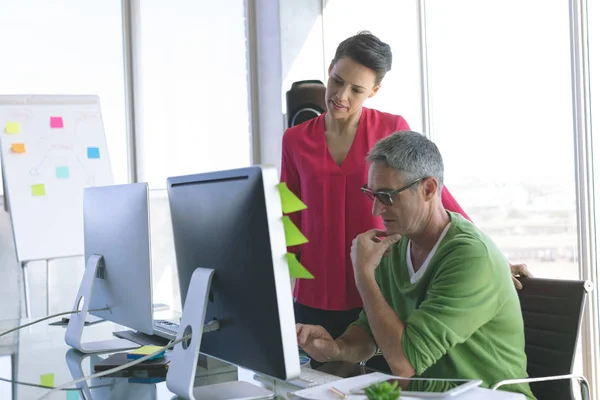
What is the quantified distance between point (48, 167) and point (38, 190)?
15 centimetres

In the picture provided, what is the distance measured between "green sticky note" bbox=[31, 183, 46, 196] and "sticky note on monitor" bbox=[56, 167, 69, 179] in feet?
0.35

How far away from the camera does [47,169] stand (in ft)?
13.6

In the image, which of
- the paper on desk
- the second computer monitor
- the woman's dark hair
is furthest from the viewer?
the woman's dark hair

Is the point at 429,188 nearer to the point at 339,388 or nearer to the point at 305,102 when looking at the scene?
the point at 339,388

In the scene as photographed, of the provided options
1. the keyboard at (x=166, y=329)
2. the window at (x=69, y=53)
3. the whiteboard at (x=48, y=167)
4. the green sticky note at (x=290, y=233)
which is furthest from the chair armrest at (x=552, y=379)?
the window at (x=69, y=53)

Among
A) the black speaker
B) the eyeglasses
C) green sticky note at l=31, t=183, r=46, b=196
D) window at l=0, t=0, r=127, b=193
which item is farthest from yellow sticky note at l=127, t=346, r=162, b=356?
window at l=0, t=0, r=127, b=193

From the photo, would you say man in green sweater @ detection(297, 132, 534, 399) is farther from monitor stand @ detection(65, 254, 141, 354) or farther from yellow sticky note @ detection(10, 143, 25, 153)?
yellow sticky note @ detection(10, 143, 25, 153)

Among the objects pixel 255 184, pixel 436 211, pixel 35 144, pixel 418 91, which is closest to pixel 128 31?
pixel 35 144

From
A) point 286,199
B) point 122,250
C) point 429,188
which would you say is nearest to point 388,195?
point 429,188

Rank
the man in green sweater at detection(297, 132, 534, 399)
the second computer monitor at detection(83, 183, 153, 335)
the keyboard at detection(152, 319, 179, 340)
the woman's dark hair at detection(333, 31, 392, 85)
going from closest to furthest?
the man in green sweater at detection(297, 132, 534, 399) < the second computer monitor at detection(83, 183, 153, 335) < the keyboard at detection(152, 319, 179, 340) < the woman's dark hair at detection(333, 31, 392, 85)

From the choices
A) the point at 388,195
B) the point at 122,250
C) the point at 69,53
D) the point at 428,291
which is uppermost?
Answer: the point at 69,53

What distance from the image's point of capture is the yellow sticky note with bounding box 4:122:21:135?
161 inches

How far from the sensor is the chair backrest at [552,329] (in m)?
1.84

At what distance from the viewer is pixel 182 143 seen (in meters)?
5.32
